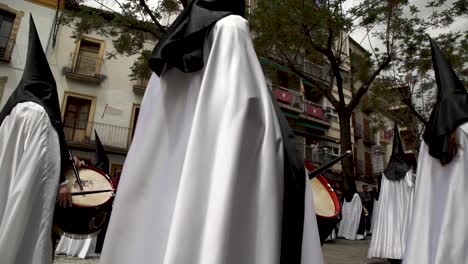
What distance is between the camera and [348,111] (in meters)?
12.1

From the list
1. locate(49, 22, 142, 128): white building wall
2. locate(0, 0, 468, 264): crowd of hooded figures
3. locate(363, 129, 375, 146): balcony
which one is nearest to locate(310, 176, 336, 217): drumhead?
locate(0, 0, 468, 264): crowd of hooded figures

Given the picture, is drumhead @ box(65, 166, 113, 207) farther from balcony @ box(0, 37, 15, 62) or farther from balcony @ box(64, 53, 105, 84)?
balcony @ box(64, 53, 105, 84)

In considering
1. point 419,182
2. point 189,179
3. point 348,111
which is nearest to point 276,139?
point 189,179

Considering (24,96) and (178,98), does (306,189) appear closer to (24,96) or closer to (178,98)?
(178,98)

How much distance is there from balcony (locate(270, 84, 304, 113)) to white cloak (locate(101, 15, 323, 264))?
21.9 m

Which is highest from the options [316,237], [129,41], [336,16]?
[336,16]

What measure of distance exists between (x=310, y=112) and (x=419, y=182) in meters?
Answer: 22.4

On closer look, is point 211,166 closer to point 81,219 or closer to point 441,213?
point 81,219

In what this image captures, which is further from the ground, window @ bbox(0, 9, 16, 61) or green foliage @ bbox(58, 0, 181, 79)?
window @ bbox(0, 9, 16, 61)

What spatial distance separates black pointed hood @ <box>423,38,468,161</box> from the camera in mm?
3666

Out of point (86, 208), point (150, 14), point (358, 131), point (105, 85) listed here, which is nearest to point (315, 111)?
point (358, 131)

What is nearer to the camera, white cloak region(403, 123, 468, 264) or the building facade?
white cloak region(403, 123, 468, 264)

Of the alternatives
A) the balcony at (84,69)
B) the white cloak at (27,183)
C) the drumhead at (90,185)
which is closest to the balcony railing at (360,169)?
the balcony at (84,69)

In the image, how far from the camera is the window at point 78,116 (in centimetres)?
1892
